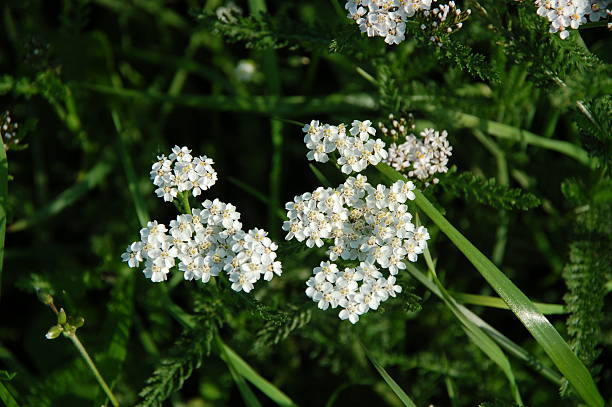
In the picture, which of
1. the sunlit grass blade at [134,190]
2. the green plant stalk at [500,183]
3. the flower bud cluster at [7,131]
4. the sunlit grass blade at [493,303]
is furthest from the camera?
the green plant stalk at [500,183]

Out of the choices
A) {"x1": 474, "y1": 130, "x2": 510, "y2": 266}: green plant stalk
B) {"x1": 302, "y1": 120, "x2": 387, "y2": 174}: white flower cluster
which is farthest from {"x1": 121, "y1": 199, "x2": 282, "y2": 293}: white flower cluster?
{"x1": 474, "y1": 130, "x2": 510, "y2": 266}: green plant stalk

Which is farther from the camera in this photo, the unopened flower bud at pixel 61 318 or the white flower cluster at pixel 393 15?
the white flower cluster at pixel 393 15

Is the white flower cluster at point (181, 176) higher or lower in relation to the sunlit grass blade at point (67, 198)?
higher

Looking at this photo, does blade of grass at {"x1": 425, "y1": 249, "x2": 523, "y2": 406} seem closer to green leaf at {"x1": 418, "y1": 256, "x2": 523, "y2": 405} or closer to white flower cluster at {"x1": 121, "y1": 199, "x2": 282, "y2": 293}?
green leaf at {"x1": 418, "y1": 256, "x2": 523, "y2": 405}

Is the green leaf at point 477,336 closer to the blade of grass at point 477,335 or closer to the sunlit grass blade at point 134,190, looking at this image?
the blade of grass at point 477,335

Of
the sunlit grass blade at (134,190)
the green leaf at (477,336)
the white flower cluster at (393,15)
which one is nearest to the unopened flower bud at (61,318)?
the sunlit grass blade at (134,190)

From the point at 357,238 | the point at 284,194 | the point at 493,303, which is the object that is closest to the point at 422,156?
the point at 357,238

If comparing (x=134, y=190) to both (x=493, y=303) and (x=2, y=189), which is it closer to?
(x=2, y=189)
